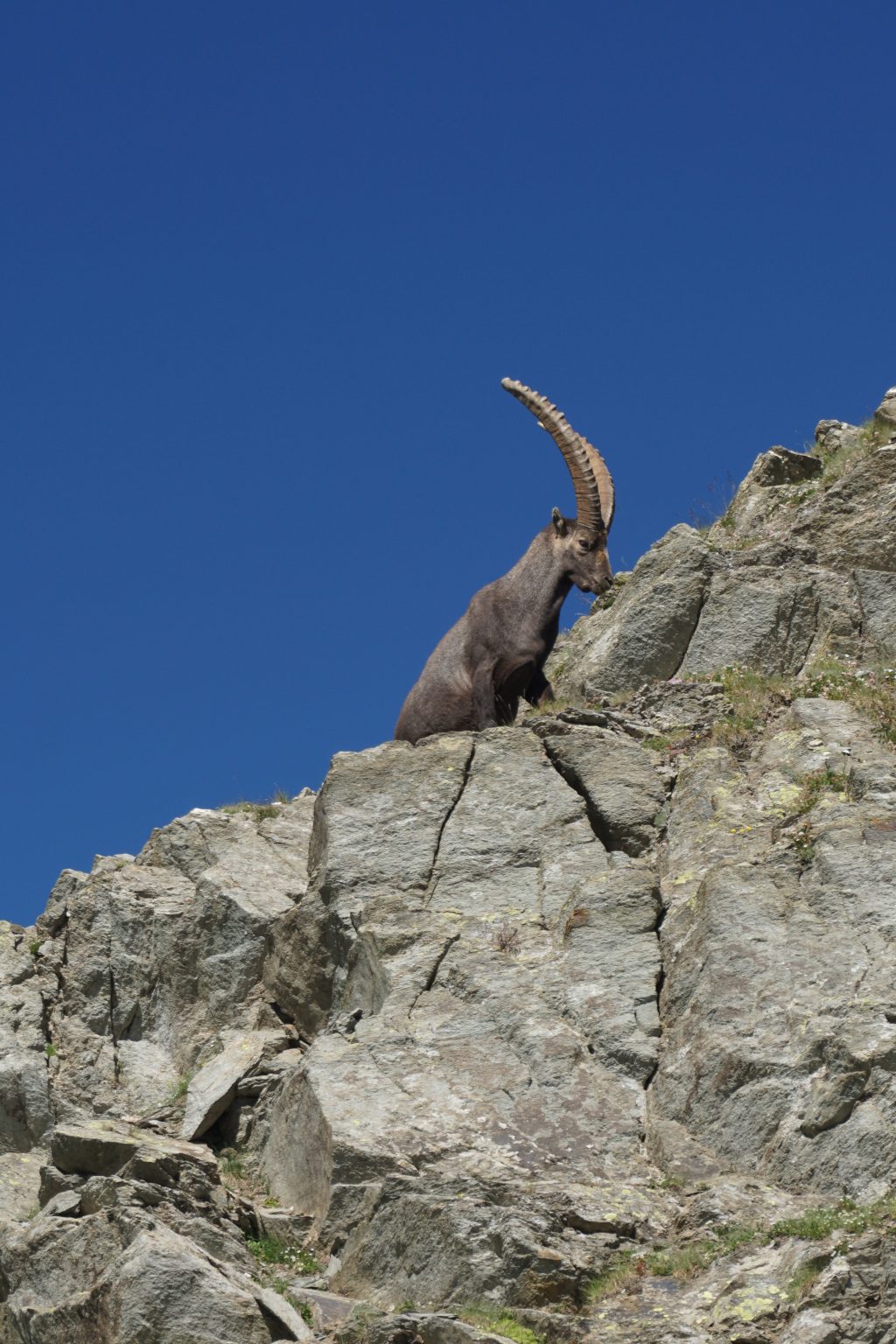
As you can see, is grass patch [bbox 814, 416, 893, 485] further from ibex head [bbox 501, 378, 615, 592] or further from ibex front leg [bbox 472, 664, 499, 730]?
ibex front leg [bbox 472, 664, 499, 730]

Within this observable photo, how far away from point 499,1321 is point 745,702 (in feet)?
27.9

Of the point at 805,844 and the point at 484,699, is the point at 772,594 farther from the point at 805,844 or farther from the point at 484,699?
the point at 805,844

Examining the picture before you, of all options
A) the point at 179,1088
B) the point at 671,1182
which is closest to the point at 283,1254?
the point at 671,1182

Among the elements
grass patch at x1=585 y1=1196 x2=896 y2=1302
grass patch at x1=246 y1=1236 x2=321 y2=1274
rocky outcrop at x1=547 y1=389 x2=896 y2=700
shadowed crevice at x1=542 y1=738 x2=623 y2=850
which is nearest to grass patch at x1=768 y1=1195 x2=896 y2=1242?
grass patch at x1=585 y1=1196 x2=896 y2=1302

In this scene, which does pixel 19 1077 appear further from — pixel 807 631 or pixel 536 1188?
pixel 807 631

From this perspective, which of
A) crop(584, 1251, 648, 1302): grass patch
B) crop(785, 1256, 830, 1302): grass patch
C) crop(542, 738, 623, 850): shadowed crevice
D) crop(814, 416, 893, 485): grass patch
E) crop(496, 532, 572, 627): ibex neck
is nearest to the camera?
crop(785, 1256, 830, 1302): grass patch

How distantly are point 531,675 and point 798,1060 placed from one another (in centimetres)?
762

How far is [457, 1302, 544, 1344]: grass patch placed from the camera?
11.2m

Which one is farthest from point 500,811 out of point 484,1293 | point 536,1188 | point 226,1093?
point 484,1293

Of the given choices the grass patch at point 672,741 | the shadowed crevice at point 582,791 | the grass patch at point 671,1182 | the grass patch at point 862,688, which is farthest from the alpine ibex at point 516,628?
the grass patch at point 671,1182

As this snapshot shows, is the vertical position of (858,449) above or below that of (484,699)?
above

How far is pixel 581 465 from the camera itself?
20.6m

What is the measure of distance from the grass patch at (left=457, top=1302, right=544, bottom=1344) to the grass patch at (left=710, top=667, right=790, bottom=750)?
7.33 meters

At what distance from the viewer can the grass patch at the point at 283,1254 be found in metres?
12.8
